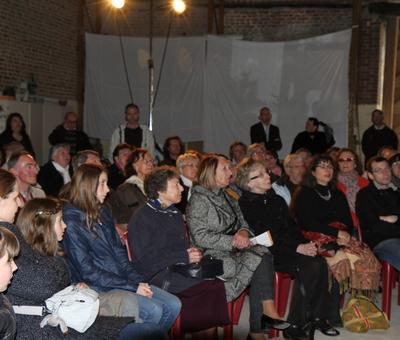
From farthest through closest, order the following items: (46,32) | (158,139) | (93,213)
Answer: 1. (158,139)
2. (46,32)
3. (93,213)

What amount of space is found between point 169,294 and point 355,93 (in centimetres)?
851

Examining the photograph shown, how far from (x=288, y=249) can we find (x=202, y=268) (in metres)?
0.95

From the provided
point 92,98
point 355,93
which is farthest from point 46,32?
point 355,93

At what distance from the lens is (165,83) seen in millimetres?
12312

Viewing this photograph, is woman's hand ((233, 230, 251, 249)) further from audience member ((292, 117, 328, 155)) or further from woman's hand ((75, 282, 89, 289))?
audience member ((292, 117, 328, 155))

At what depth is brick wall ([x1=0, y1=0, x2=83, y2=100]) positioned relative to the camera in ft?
33.6

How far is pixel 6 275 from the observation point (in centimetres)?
259

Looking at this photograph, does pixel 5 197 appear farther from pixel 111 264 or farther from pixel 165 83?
pixel 165 83

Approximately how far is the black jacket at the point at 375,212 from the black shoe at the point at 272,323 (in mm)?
1493

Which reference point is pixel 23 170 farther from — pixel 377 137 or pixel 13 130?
pixel 377 137

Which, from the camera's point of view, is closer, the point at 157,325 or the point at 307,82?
the point at 157,325

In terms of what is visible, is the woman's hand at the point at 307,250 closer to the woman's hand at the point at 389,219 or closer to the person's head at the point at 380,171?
the woman's hand at the point at 389,219

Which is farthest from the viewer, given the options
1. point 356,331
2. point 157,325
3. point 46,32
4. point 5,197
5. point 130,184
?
point 46,32

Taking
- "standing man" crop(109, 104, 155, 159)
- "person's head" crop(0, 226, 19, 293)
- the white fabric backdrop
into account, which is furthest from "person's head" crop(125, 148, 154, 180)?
the white fabric backdrop
